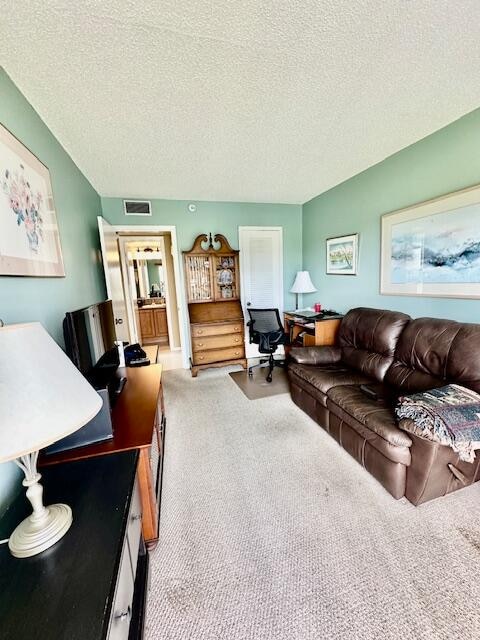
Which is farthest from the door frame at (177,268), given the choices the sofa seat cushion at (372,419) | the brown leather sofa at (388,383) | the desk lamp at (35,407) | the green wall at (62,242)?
the desk lamp at (35,407)

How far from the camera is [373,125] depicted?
7.02 ft

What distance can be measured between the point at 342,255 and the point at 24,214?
331 cm

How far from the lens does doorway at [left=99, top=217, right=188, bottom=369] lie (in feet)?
12.5

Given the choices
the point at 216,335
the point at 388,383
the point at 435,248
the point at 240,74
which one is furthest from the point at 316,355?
the point at 240,74

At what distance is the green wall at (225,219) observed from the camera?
3834 mm

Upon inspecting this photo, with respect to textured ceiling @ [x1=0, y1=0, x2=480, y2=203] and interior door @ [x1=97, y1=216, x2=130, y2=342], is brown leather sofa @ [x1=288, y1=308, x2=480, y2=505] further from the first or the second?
interior door @ [x1=97, y1=216, x2=130, y2=342]

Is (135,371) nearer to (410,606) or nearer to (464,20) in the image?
(410,606)

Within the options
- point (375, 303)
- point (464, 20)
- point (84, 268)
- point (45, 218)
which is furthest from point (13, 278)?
point (375, 303)

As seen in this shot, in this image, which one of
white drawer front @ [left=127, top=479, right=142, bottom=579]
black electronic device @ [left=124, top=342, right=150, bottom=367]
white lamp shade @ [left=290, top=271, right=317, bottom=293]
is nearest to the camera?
white drawer front @ [left=127, top=479, right=142, bottom=579]

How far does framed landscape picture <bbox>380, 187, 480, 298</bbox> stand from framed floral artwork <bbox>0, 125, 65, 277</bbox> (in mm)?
2990

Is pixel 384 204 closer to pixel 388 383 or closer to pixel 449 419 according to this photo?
pixel 388 383

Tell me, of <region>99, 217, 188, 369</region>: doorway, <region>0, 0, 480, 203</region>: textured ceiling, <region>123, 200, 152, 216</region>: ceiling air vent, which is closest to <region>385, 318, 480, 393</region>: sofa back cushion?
<region>0, 0, 480, 203</region>: textured ceiling

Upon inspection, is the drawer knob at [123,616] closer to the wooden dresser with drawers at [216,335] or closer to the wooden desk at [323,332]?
the wooden desk at [323,332]

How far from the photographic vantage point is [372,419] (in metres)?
1.77
